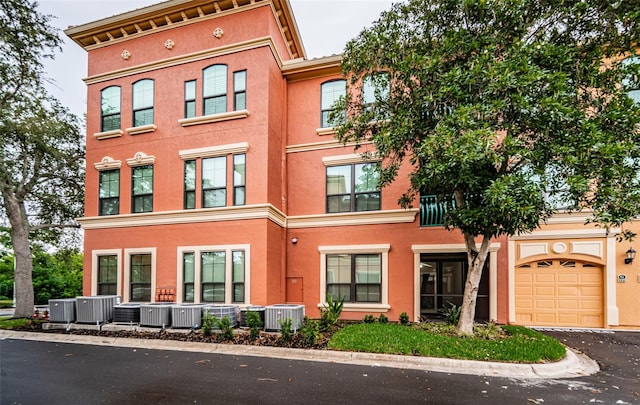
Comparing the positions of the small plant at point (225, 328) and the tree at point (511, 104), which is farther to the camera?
the small plant at point (225, 328)

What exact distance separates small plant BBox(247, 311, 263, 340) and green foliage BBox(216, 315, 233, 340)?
1.69 feet

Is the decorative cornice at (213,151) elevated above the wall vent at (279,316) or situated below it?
→ above

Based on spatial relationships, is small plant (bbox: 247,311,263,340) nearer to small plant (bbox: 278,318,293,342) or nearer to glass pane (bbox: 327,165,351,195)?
small plant (bbox: 278,318,293,342)

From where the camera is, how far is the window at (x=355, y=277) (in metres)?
12.2

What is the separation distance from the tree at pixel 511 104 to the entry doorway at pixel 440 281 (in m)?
3.19

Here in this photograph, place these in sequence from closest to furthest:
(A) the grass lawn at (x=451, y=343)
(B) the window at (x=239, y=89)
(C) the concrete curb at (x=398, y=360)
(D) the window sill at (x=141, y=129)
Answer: (C) the concrete curb at (x=398, y=360)
(A) the grass lawn at (x=451, y=343)
(B) the window at (x=239, y=89)
(D) the window sill at (x=141, y=129)

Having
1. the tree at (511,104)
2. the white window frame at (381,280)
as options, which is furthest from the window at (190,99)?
the white window frame at (381,280)

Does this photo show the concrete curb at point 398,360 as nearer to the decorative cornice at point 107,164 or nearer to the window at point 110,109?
the decorative cornice at point 107,164

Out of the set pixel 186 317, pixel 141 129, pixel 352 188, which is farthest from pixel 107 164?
pixel 352 188

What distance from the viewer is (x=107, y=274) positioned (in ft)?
42.5

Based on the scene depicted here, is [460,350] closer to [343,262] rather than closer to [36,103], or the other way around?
[343,262]

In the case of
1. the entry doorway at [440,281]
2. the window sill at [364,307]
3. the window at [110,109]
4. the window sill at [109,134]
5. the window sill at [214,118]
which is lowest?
the window sill at [364,307]

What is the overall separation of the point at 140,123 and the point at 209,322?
8.42 m

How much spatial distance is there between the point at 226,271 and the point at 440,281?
7.59 m
